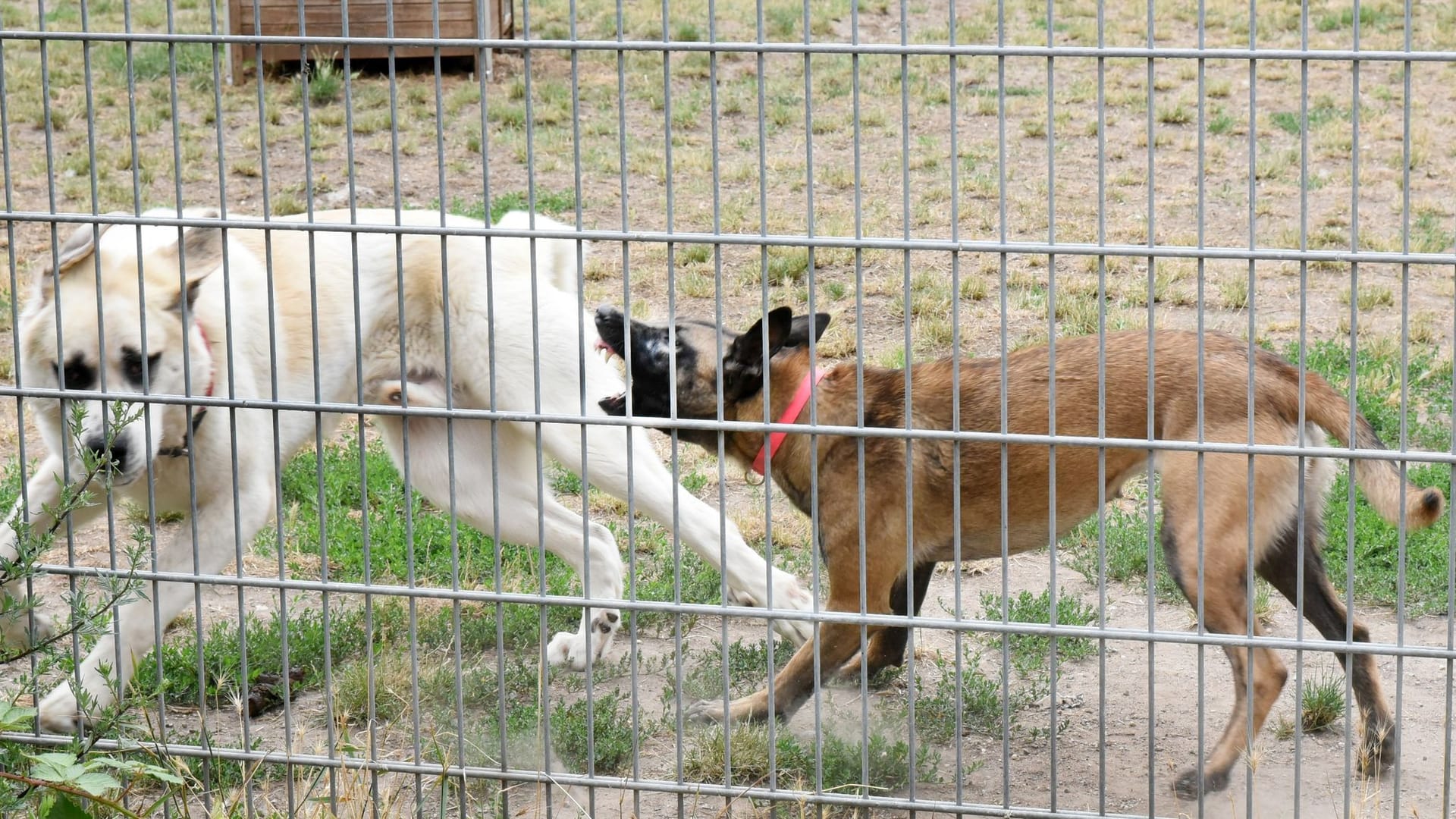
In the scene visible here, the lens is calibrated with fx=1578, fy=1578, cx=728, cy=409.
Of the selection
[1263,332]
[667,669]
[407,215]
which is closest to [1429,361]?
[1263,332]

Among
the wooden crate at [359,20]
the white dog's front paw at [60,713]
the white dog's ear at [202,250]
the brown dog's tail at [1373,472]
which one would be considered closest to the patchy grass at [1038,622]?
the brown dog's tail at [1373,472]

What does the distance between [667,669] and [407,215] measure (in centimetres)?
152

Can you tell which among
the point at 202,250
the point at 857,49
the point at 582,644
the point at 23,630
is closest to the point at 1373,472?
the point at 857,49

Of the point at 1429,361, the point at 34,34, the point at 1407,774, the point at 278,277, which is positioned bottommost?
the point at 1407,774

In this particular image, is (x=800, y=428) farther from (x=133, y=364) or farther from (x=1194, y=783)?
(x=133, y=364)

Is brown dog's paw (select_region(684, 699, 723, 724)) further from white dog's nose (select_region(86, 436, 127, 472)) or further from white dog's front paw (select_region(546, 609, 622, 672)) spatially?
white dog's nose (select_region(86, 436, 127, 472))

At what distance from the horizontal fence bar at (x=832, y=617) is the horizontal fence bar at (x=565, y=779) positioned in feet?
1.15

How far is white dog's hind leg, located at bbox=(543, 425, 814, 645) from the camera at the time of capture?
4.17m

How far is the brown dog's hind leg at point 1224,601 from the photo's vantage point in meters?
3.89

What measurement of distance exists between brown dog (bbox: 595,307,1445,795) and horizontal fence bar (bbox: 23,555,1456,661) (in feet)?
2.20

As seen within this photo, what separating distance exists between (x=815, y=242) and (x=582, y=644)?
2.29 m

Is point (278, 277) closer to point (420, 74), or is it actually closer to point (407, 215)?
point (407, 215)

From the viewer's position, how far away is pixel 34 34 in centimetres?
315

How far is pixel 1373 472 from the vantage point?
12.9 feet
